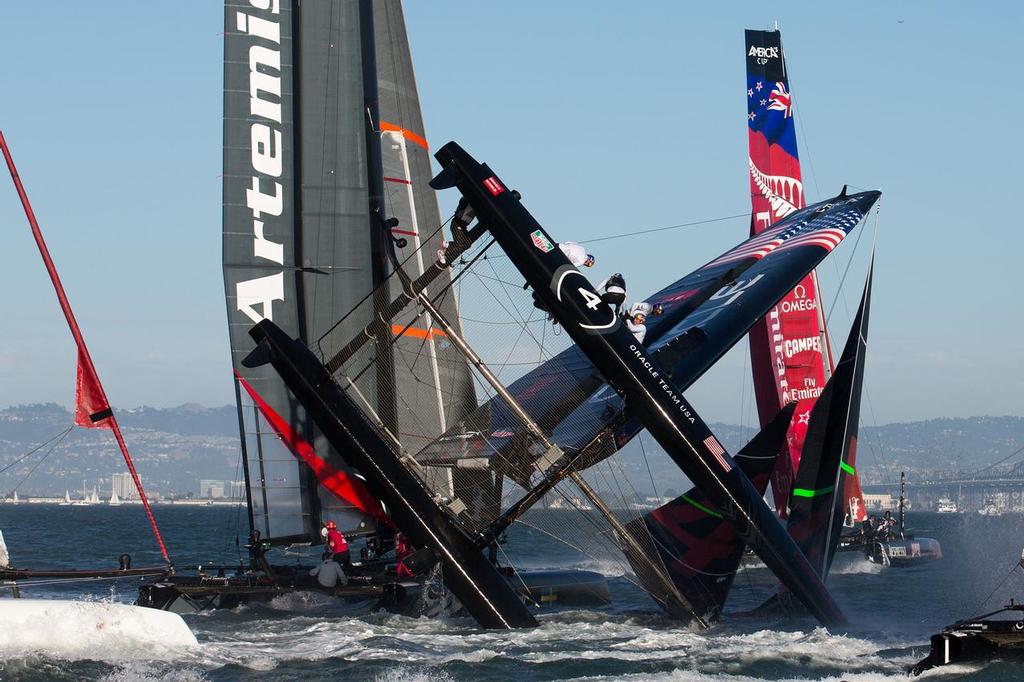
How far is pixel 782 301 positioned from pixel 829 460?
1594cm

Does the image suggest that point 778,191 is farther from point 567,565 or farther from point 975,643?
point 975,643

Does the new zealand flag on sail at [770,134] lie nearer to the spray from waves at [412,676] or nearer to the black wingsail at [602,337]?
the black wingsail at [602,337]

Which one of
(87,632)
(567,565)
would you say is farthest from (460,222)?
(567,565)

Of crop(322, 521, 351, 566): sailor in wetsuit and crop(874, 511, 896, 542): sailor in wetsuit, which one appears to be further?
crop(874, 511, 896, 542): sailor in wetsuit

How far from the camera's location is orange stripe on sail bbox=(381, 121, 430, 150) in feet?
79.1

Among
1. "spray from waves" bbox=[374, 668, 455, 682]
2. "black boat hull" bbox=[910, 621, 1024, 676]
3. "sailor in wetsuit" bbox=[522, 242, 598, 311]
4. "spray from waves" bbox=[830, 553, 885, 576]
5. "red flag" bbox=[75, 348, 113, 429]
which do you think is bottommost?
"spray from waves" bbox=[830, 553, 885, 576]

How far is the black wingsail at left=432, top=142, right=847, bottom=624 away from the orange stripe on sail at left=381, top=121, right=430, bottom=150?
835cm

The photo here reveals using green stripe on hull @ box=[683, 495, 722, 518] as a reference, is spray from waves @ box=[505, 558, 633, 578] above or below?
below

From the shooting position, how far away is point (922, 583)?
29.2 meters

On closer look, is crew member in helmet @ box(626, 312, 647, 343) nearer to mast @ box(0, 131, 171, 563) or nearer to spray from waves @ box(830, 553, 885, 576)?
mast @ box(0, 131, 171, 563)

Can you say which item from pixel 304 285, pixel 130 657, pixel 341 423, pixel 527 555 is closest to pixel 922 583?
pixel 527 555

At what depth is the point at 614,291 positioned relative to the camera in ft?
51.4

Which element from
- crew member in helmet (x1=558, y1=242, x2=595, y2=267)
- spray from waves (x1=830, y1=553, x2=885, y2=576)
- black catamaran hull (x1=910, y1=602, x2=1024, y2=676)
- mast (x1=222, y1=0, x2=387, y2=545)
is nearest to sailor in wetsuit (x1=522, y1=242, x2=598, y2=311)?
crew member in helmet (x1=558, y1=242, x2=595, y2=267)

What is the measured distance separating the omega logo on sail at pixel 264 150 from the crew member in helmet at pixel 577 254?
23.3ft
